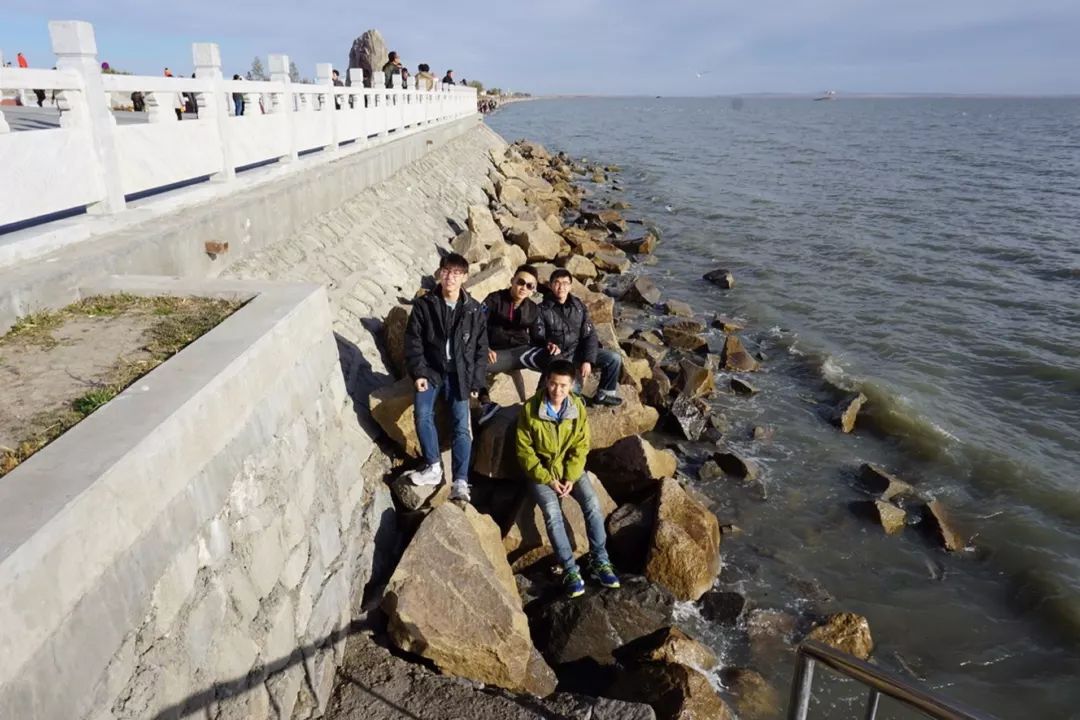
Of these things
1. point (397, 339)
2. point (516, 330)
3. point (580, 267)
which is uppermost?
point (516, 330)

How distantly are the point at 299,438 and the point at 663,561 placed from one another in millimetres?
2974

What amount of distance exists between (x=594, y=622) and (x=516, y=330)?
2.94 metres

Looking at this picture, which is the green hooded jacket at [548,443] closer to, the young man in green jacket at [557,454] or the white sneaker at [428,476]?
the young man in green jacket at [557,454]

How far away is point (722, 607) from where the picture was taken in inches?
222

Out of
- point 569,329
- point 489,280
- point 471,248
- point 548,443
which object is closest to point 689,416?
point 569,329

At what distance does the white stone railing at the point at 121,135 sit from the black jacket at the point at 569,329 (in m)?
3.70

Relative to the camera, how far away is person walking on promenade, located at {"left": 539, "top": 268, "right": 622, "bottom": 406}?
22.1 feet

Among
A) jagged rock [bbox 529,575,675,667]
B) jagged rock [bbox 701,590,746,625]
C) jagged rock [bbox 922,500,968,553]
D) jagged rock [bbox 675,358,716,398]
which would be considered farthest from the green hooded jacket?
jagged rock [bbox 675,358,716,398]

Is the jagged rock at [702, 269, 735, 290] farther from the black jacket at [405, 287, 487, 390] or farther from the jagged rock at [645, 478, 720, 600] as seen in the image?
the black jacket at [405, 287, 487, 390]

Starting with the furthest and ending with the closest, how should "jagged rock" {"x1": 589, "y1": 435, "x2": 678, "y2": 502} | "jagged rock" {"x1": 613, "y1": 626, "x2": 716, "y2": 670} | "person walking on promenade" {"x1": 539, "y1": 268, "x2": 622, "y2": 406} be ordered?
"person walking on promenade" {"x1": 539, "y1": 268, "x2": 622, "y2": 406} < "jagged rock" {"x1": 589, "y1": 435, "x2": 678, "y2": 502} < "jagged rock" {"x1": 613, "y1": 626, "x2": 716, "y2": 670}

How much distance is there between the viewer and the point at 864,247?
1891cm

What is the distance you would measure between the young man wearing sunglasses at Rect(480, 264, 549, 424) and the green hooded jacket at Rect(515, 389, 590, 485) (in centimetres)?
151

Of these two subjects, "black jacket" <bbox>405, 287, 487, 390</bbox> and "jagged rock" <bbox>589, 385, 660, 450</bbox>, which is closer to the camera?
"black jacket" <bbox>405, 287, 487, 390</bbox>

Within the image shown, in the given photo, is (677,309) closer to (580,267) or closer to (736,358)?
(580,267)
